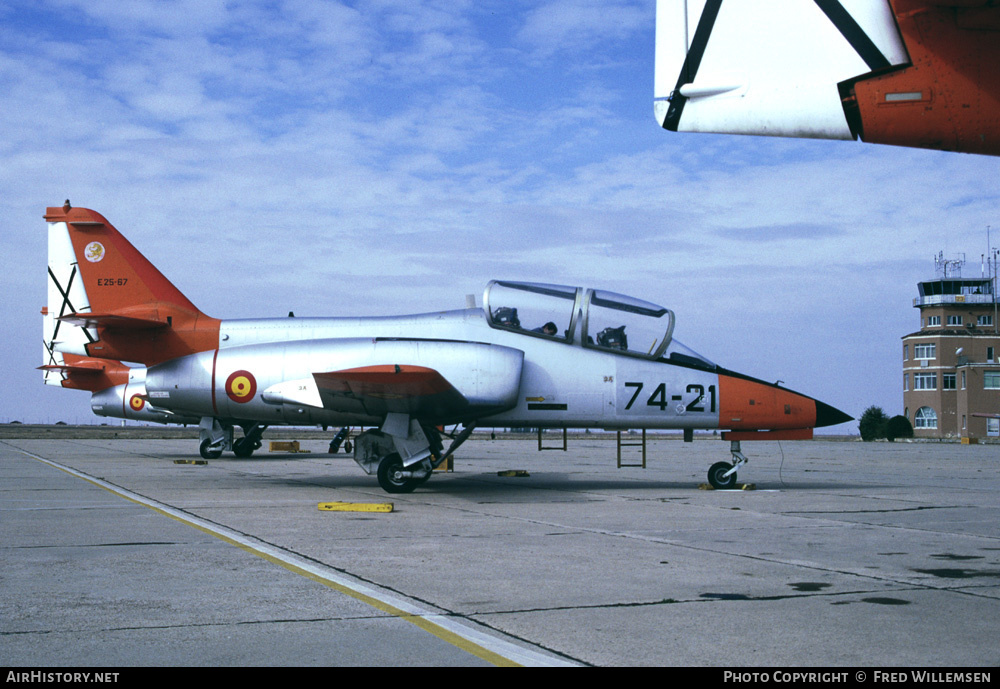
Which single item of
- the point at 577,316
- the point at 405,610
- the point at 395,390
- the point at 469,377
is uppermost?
the point at 577,316

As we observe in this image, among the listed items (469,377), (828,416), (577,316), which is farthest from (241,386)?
(828,416)

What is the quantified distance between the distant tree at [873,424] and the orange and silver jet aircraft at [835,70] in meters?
76.5

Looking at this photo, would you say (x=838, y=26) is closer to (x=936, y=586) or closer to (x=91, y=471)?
(x=936, y=586)

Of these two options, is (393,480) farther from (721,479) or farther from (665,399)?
(721,479)

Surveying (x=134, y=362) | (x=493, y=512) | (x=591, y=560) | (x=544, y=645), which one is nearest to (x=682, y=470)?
(x=493, y=512)

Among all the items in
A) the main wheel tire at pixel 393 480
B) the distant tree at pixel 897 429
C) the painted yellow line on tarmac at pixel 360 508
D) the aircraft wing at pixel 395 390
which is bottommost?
the distant tree at pixel 897 429

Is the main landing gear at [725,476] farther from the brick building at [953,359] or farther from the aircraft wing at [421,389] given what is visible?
the brick building at [953,359]

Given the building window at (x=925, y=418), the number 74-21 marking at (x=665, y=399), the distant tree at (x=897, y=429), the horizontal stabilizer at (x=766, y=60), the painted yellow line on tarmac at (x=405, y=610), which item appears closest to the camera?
the horizontal stabilizer at (x=766, y=60)

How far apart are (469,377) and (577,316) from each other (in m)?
2.00

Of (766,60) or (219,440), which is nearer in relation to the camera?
(766,60)

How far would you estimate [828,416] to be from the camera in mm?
14375

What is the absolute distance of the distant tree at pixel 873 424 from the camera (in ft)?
244

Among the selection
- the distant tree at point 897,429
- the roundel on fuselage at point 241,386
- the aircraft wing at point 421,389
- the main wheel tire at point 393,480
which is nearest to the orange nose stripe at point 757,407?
the aircraft wing at point 421,389

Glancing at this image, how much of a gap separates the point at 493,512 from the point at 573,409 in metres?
3.17
